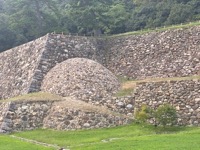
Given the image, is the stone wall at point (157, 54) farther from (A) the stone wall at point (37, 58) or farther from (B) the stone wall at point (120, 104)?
(B) the stone wall at point (120, 104)

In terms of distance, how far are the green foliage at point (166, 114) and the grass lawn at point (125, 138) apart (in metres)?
0.65

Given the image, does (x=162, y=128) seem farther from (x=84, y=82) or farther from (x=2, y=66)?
(x=2, y=66)

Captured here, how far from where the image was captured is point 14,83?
40.8 metres

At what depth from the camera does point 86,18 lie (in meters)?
51.2

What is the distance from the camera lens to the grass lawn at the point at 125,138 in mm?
19062

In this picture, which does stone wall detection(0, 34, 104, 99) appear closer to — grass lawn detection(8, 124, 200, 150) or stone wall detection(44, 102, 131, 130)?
stone wall detection(44, 102, 131, 130)

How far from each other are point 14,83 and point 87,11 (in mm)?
15149

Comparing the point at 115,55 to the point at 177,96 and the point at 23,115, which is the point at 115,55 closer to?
the point at 177,96

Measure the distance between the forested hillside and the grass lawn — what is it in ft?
85.5

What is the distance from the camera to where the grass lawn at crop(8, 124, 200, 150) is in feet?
62.5

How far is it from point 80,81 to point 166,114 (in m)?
9.75

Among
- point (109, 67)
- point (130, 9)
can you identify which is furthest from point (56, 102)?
point (130, 9)

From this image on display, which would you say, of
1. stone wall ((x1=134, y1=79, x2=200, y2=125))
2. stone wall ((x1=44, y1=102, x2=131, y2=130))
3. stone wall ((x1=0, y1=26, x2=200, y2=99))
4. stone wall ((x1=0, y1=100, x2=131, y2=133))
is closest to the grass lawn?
stone wall ((x1=44, y1=102, x2=131, y2=130))

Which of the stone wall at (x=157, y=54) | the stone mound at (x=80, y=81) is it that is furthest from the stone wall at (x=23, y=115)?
the stone wall at (x=157, y=54)
